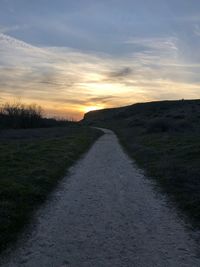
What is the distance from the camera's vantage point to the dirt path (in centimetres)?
655

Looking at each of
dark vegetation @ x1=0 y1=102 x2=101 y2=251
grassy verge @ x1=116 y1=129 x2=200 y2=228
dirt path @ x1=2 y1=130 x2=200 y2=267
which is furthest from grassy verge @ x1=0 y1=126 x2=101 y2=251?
grassy verge @ x1=116 y1=129 x2=200 y2=228

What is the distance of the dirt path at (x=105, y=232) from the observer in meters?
6.55

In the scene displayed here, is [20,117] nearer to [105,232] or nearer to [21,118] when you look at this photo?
[21,118]

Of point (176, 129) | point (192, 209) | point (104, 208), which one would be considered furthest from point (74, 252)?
point (176, 129)

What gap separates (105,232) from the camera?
8.05 metres

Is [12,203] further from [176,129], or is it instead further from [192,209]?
[176,129]

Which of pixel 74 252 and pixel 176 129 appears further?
pixel 176 129

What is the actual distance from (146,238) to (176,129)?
36.2 m

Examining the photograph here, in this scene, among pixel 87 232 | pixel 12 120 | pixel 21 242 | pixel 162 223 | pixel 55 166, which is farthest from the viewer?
pixel 12 120

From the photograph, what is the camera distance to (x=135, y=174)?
16297 mm

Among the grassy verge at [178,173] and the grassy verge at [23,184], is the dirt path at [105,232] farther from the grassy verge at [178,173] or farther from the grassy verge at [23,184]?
the grassy verge at [178,173]

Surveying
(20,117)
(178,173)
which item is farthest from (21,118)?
(178,173)

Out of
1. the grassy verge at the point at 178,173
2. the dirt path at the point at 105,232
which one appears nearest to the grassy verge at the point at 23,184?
the dirt path at the point at 105,232

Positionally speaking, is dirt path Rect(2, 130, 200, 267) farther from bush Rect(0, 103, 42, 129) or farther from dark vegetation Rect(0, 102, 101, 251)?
bush Rect(0, 103, 42, 129)
